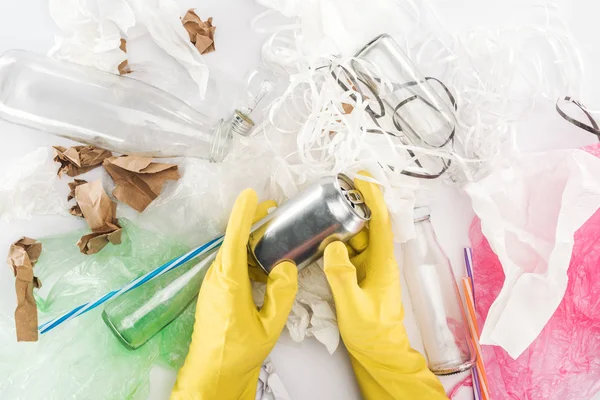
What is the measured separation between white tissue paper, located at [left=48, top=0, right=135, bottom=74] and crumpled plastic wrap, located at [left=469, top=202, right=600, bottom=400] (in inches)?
30.3

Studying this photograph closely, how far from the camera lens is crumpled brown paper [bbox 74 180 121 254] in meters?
0.76

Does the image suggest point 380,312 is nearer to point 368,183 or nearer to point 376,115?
point 368,183

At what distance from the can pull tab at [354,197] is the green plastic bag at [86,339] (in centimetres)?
27

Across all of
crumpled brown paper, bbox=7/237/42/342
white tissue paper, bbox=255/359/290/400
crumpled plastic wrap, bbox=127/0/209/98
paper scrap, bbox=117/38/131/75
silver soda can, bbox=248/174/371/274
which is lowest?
white tissue paper, bbox=255/359/290/400

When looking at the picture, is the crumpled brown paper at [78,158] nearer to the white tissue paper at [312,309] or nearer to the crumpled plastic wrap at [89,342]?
the crumpled plastic wrap at [89,342]

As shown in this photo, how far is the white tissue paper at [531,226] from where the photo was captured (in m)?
0.75

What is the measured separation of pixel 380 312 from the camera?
74 centimetres

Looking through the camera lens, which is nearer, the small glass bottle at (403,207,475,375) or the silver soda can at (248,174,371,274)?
the silver soda can at (248,174,371,274)

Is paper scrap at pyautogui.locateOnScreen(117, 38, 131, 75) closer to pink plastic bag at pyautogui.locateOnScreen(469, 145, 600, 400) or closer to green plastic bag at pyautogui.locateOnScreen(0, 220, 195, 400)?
green plastic bag at pyautogui.locateOnScreen(0, 220, 195, 400)

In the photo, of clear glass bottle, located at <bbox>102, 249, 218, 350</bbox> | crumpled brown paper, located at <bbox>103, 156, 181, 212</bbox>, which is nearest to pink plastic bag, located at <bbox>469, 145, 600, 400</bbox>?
clear glass bottle, located at <bbox>102, 249, 218, 350</bbox>

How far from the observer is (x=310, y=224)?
70 centimetres

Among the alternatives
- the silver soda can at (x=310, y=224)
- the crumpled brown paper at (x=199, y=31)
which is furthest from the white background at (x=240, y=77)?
the silver soda can at (x=310, y=224)

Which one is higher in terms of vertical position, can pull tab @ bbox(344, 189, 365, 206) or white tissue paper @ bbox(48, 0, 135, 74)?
white tissue paper @ bbox(48, 0, 135, 74)

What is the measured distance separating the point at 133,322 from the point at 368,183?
15.1 inches
